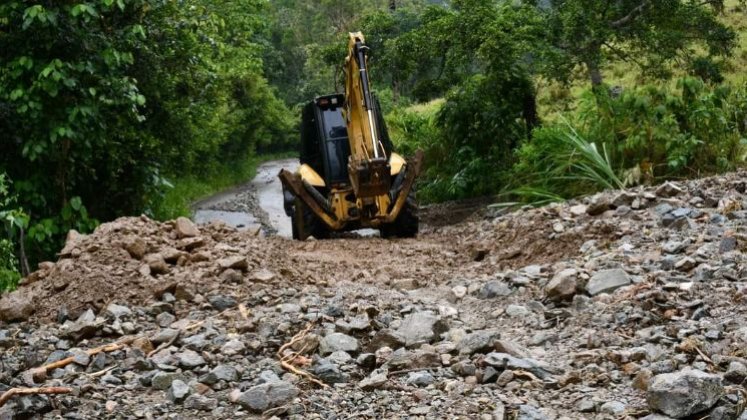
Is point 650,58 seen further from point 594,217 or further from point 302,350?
point 302,350

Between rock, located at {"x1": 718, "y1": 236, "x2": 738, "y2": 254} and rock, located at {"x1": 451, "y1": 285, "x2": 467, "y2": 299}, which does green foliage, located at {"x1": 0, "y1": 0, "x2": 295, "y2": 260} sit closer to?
rock, located at {"x1": 451, "y1": 285, "x2": 467, "y2": 299}

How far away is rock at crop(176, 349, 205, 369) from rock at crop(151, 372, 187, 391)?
0.18 metres

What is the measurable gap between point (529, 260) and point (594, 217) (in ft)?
3.15

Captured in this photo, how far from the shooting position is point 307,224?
11.8m

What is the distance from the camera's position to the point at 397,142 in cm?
2156

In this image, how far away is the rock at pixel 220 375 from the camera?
4531 millimetres

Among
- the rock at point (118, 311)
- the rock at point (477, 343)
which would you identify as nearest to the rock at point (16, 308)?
the rock at point (118, 311)

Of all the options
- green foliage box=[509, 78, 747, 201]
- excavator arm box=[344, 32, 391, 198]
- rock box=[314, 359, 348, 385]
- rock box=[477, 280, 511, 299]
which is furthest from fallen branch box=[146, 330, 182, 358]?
green foliage box=[509, 78, 747, 201]

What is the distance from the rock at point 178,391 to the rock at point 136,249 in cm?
302

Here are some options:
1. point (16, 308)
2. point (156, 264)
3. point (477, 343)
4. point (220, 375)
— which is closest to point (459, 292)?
point (477, 343)

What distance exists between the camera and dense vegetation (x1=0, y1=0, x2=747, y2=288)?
9469 millimetres

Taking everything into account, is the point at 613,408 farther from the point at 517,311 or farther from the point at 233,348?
the point at 233,348

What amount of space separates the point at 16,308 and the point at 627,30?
10.9 m

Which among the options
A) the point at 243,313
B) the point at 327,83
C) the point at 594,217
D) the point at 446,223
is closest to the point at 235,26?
the point at 446,223
